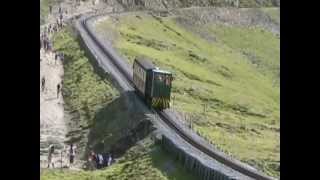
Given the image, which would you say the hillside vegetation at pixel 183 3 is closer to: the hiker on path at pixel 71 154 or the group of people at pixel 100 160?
the hiker on path at pixel 71 154

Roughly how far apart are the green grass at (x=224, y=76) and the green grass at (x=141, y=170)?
8121 mm

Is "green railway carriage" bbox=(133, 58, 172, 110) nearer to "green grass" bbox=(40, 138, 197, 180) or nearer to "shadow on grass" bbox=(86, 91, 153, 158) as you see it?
"shadow on grass" bbox=(86, 91, 153, 158)

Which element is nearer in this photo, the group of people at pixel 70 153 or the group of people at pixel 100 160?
the group of people at pixel 100 160

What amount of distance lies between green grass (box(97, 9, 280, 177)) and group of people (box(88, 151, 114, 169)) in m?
8.05

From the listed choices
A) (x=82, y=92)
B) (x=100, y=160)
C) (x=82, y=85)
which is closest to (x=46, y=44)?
(x=82, y=85)

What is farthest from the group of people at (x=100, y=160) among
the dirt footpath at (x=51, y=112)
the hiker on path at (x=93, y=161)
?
the dirt footpath at (x=51, y=112)

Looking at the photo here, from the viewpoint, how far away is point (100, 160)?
36.1 m

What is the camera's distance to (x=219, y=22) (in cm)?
11075

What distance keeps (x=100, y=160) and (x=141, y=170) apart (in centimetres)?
571

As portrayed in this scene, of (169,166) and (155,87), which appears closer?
(169,166)

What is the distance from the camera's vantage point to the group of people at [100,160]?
3556 centimetres

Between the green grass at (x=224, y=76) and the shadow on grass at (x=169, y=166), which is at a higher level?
the shadow on grass at (x=169, y=166)

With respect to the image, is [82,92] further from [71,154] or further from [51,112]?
[71,154]
